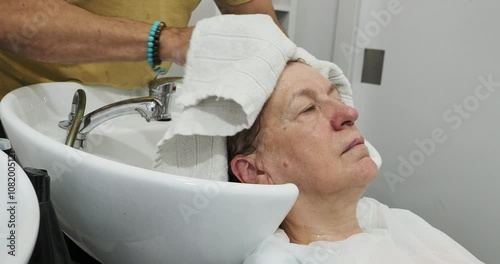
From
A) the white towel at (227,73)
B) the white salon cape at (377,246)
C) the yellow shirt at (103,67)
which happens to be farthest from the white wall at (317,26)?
the white towel at (227,73)

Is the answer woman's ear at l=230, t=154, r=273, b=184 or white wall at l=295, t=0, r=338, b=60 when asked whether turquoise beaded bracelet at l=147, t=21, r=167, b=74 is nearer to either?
woman's ear at l=230, t=154, r=273, b=184

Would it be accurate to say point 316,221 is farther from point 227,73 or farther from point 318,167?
point 227,73

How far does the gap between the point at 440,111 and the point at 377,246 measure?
0.86m

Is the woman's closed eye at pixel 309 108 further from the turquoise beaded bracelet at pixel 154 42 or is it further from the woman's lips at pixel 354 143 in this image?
the turquoise beaded bracelet at pixel 154 42

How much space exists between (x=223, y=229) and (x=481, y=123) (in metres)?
1.15

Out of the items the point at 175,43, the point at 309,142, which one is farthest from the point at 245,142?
the point at 175,43

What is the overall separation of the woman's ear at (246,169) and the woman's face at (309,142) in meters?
0.02

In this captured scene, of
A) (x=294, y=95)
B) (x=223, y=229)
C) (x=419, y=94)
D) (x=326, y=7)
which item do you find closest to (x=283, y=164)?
(x=294, y=95)

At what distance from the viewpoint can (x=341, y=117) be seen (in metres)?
0.93

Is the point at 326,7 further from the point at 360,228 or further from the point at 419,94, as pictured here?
the point at 360,228

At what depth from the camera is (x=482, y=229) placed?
1.57 metres

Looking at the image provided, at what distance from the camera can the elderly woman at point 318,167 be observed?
0.90m

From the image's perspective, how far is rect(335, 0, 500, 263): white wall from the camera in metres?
1.52

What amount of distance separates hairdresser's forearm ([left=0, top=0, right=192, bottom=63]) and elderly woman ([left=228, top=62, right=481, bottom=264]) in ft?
0.72
